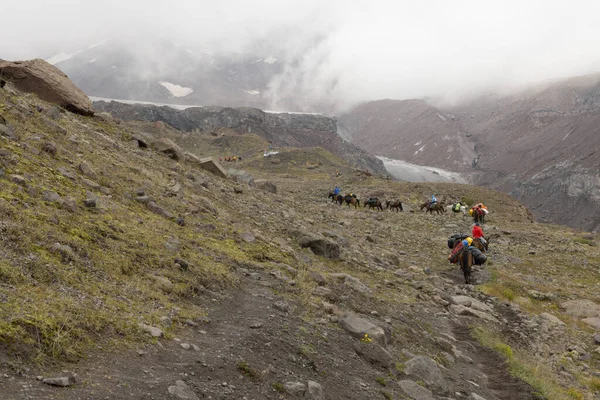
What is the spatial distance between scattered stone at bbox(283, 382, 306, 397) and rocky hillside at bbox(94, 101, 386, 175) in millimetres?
100071

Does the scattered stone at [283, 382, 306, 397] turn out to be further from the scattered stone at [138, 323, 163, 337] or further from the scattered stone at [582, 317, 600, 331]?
the scattered stone at [582, 317, 600, 331]

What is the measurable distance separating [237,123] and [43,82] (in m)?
100

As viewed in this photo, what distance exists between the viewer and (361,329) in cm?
801

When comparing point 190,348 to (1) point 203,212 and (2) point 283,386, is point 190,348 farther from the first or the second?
(1) point 203,212

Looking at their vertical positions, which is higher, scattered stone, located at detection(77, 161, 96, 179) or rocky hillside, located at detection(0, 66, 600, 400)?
scattered stone, located at detection(77, 161, 96, 179)

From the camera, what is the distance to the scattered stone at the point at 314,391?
5.38 m

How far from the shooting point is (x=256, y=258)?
10.7m

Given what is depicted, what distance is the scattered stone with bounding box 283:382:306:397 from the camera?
537 cm

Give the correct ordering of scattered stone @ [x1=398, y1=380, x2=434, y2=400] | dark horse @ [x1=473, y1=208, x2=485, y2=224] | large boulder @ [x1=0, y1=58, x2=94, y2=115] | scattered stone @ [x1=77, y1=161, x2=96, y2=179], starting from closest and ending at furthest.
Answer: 1. scattered stone @ [x1=398, y1=380, x2=434, y2=400]
2. scattered stone @ [x1=77, y1=161, x2=96, y2=179]
3. large boulder @ [x1=0, y1=58, x2=94, y2=115]
4. dark horse @ [x1=473, y1=208, x2=485, y2=224]

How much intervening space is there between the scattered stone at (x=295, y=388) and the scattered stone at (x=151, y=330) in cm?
171

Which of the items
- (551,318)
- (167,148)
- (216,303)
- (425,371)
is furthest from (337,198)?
(216,303)

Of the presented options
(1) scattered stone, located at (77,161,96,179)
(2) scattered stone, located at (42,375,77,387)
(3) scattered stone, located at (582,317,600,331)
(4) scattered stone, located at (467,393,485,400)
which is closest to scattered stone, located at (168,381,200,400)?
(2) scattered stone, located at (42,375,77,387)

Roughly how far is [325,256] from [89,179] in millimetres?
6946

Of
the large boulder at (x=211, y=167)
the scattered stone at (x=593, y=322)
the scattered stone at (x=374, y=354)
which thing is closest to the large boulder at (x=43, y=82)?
the large boulder at (x=211, y=167)
